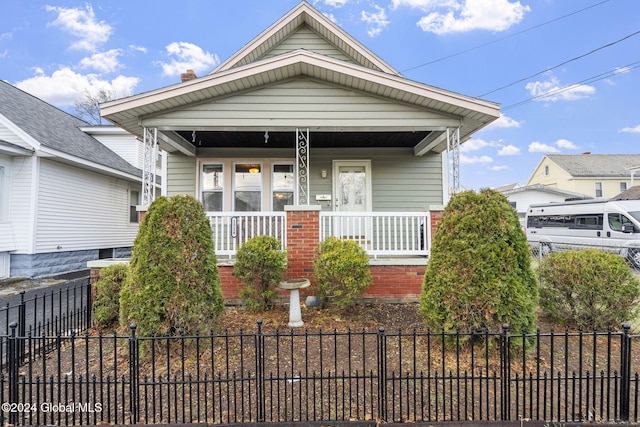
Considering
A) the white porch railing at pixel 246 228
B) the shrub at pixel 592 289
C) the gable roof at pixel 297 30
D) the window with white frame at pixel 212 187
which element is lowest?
the shrub at pixel 592 289

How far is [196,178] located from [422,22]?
1770 cm

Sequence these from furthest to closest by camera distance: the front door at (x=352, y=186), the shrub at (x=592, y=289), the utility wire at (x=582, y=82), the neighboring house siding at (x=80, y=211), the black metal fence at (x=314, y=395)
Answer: the utility wire at (x=582, y=82) → the neighboring house siding at (x=80, y=211) → the front door at (x=352, y=186) → the shrub at (x=592, y=289) → the black metal fence at (x=314, y=395)

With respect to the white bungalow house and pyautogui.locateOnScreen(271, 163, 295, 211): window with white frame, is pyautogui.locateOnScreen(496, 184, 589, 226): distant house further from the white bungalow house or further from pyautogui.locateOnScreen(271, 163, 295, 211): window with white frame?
pyautogui.locateOnScreen(271, 163, 295, 211): window with white frame

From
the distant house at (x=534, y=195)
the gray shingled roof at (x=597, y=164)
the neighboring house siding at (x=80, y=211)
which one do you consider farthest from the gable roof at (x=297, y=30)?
the gray shingled roof at (x=597, y=164)

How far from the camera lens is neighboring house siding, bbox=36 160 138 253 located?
9500 mm

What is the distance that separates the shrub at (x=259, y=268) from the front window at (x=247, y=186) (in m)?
3.65

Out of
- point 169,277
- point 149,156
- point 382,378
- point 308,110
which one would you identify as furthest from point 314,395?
point 149,156

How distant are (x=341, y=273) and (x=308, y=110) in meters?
3.33

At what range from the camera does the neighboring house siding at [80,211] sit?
950 centimetres

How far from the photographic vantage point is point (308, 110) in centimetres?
650

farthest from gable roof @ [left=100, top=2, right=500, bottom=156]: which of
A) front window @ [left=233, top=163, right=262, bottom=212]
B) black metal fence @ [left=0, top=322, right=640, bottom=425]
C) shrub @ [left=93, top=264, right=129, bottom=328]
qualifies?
black metal fence @ [left=0, top=322, right=640, bottom=425]

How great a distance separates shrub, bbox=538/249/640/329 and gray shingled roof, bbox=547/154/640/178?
3297 centimetres

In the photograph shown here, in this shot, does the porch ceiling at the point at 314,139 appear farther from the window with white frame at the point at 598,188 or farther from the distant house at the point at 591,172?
the window with white frame at the point at 598,188

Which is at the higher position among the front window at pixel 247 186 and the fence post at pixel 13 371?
the front window at pixel 247 186
